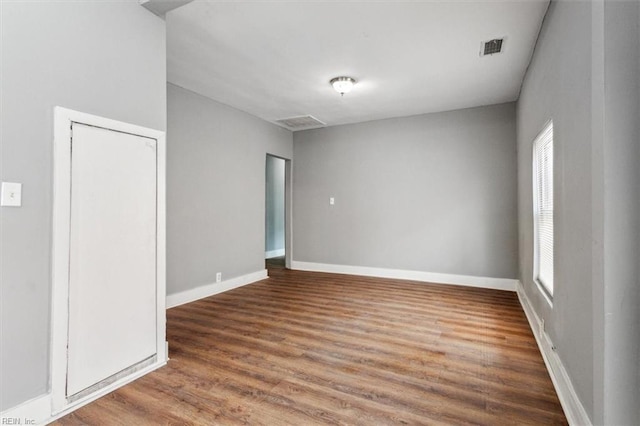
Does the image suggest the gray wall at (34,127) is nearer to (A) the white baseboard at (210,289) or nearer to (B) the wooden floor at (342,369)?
(B) the wooden floor at (342,369)

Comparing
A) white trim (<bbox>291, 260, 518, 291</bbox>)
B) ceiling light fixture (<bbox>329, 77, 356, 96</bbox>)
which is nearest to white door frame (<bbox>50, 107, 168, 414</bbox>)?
ceiling light fixture (<bbox>329, 77, 356, 96</bbox>)

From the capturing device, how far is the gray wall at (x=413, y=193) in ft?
15.9

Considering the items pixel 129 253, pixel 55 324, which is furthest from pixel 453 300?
pixel 55 324

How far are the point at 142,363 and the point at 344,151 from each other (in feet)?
15.4

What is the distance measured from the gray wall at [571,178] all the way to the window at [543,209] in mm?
264

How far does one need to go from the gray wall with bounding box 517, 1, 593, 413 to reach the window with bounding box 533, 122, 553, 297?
0.87ft

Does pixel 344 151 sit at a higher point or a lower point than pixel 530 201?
higher

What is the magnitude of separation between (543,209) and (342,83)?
2.56m

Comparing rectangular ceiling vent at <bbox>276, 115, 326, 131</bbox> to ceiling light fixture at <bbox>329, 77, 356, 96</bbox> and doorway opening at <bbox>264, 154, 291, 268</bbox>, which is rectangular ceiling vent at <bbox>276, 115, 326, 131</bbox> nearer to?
ceiling light fixture at <bbox>329, 77, 356, 96</bbox>

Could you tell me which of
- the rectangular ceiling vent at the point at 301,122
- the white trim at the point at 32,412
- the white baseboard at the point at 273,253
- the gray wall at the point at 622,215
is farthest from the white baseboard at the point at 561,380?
the white baseboard at the point at 273,253

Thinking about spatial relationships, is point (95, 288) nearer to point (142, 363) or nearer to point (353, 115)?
point (142, 363)

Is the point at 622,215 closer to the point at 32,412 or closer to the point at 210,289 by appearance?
the point at 32,412

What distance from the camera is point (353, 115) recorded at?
5.47 metres

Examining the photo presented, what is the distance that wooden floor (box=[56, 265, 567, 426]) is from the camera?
1868mm
